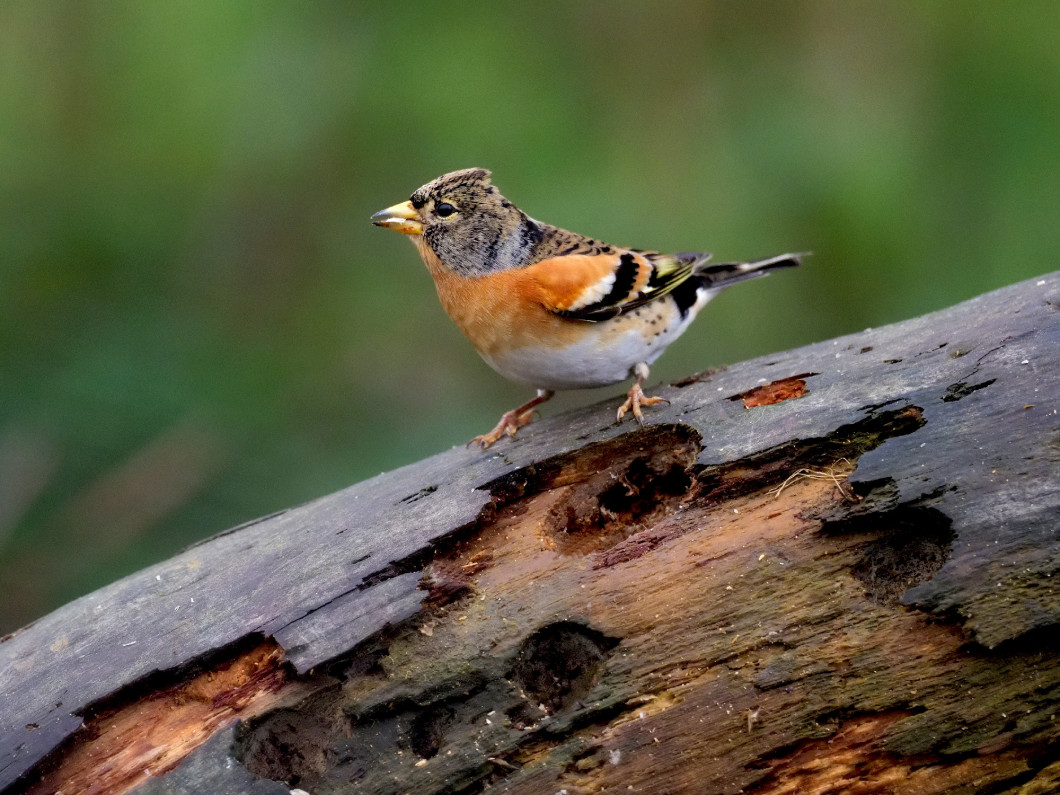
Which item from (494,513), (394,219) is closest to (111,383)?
(394,219)

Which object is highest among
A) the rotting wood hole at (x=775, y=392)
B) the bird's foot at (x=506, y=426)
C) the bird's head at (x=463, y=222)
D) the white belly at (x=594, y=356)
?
the bird's head at (x=463, y=222)

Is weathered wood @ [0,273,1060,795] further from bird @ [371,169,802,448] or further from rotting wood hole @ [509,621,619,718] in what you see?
bird @ [371,169,802,448]

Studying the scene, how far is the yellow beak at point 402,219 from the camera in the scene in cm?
404

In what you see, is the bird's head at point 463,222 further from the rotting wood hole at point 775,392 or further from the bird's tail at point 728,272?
the rotting wood hole at point 775,392

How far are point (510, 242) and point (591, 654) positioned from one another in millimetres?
1933

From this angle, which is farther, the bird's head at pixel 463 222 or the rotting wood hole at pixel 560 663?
the bird's head at pixel 463 222

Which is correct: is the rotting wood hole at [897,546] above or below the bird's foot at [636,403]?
below

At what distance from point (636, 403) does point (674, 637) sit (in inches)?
36.8

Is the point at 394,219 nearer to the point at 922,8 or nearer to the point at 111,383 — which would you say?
the point at 111,383

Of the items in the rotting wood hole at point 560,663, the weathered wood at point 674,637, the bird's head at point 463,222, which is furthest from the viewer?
the bird's head at point 463,222

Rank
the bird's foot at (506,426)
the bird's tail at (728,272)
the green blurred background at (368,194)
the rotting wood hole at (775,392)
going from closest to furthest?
the rotting wood hole at (775,392)
the bird's foot at (506,426)
the bird's tail at (728,272)
the green blurred background at (368,194)

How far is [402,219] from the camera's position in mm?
4051

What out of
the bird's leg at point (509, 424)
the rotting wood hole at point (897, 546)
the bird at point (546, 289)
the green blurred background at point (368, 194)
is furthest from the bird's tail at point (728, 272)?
the rotting wood hole at point (897, 546)

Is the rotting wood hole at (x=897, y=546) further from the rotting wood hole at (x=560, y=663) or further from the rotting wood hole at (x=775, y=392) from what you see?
the rotting wood hole at (x=560, y=663)
